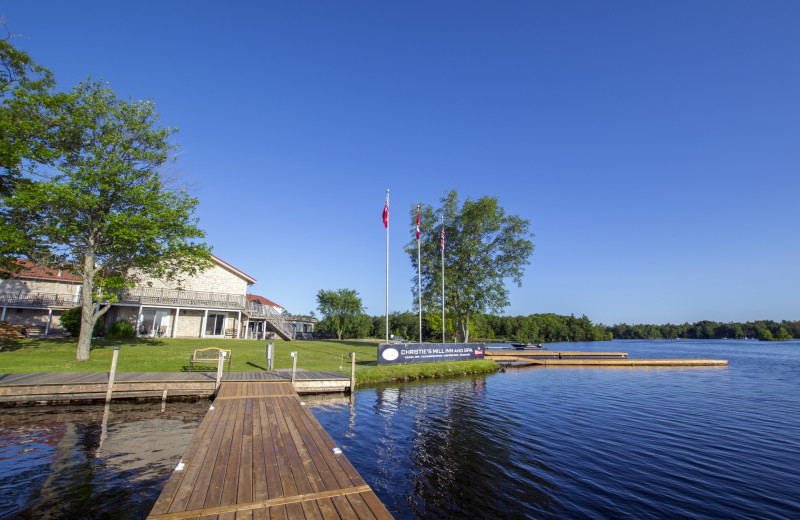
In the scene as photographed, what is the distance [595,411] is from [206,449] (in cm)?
1607

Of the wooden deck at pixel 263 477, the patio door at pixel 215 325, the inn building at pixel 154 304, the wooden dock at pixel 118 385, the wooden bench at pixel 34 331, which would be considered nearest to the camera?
the wooden deck at pixel 263 477

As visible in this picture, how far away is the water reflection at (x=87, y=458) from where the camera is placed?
656cm

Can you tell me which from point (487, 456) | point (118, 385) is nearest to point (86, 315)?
point (118, 385)

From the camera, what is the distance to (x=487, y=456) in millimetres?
10102

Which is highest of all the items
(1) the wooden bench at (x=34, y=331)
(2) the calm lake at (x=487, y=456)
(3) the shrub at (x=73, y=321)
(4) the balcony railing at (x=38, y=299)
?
(4) the balcony railing at (x=38, y=299)

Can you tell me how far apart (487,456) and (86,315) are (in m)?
22.7

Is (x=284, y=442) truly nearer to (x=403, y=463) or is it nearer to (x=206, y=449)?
(x=206, y=449)

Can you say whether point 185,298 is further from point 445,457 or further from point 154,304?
point 445,457

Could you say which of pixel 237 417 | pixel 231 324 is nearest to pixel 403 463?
pixel 237 417

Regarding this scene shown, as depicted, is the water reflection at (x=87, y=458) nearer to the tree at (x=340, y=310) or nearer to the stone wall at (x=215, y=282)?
the stone wall at (x=215, y=282)

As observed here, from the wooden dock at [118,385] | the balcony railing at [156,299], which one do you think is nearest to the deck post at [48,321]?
the balcony railing at [156,299]

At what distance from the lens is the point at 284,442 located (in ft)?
24.7

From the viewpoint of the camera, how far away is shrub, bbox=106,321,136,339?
32.1 m

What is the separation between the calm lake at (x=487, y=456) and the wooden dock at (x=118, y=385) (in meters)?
0.73
